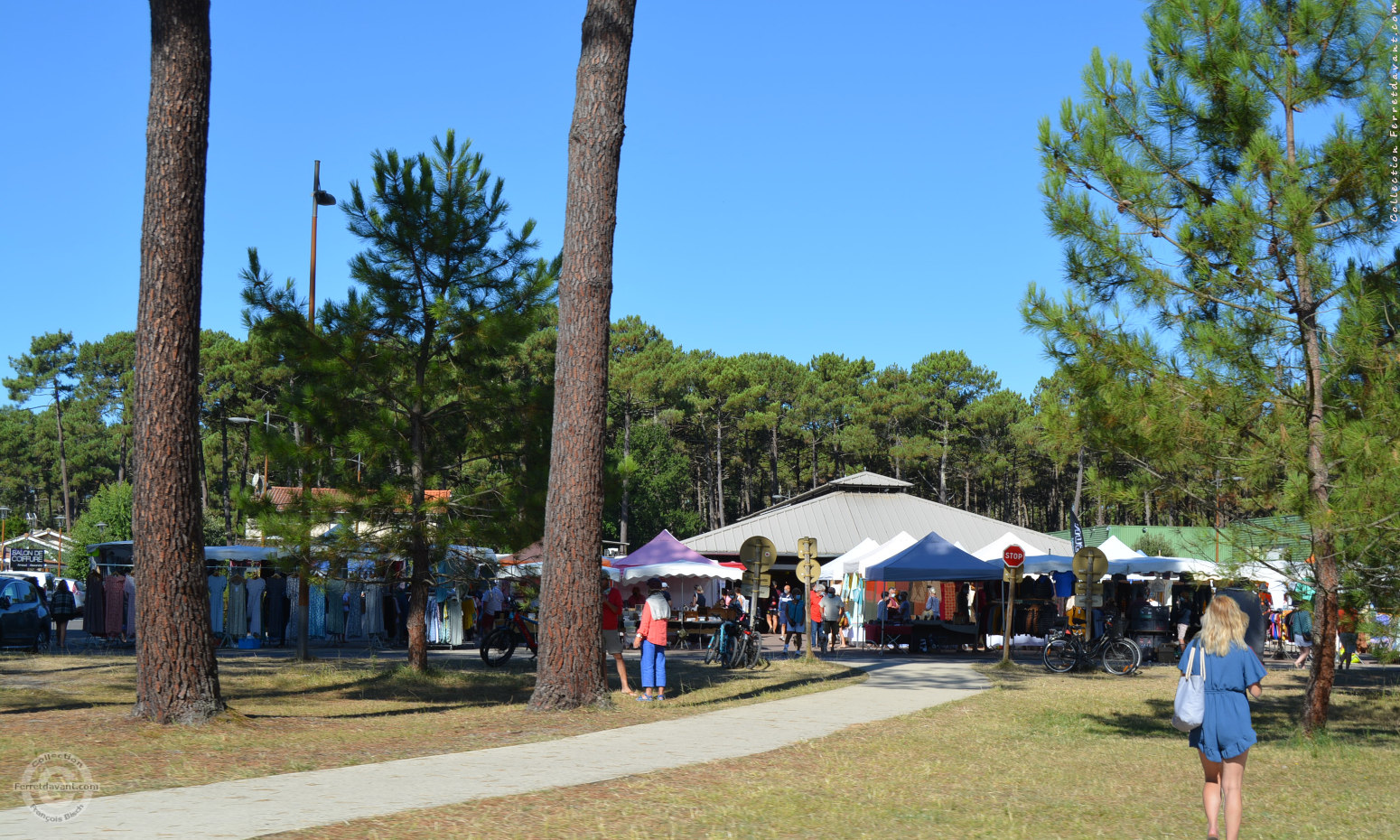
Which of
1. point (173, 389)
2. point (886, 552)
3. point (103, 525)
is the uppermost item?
point (173, 389)

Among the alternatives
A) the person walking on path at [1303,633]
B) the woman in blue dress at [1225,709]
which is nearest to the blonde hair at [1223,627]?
the woman in blue dress at [1225,709]

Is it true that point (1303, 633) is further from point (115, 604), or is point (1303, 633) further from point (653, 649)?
point (115, 604)

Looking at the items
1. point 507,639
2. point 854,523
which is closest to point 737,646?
point 507,639

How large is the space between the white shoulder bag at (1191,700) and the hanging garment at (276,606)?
69.9 feet

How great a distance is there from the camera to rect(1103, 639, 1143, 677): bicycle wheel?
20.9 metres

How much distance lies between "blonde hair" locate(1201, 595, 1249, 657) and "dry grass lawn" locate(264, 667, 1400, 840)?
114cm

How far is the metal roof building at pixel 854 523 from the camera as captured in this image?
44969 millimetres

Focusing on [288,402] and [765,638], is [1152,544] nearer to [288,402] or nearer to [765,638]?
[765,638]

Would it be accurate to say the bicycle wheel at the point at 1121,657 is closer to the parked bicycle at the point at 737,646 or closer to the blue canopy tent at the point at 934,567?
the blue canopy tent at the point at 934,567

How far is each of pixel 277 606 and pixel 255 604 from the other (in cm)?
45

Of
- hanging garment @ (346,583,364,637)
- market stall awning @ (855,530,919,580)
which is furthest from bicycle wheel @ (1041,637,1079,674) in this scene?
hanging garment @ (346,583,364,637)

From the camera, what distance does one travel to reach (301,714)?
39.6 ft

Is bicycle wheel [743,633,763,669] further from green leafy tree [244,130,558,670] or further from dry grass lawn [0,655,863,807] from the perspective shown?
green leafy tree [244,130,558,670]

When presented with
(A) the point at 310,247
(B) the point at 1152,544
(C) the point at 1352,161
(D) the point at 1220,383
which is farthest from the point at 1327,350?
(B) the point at 1152,544
